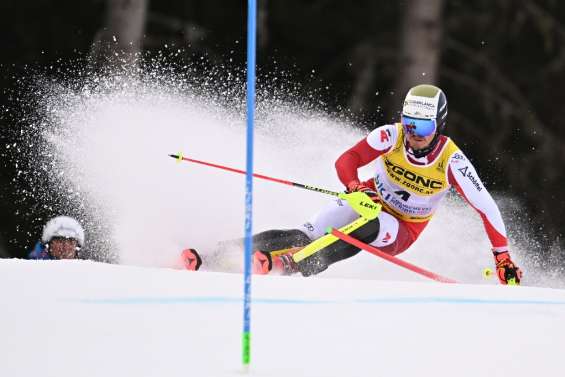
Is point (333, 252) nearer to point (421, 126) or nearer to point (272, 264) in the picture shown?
point (272, 264)

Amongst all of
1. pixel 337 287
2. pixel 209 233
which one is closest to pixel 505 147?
pixel 209 233

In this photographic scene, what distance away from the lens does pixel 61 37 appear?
16.0m

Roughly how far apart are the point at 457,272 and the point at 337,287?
15.6 ft

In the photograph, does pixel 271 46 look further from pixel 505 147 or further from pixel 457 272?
Result: pixel 457 272

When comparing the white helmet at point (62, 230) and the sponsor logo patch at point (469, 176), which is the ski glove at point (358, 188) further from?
the white helmet at point (62, 230)

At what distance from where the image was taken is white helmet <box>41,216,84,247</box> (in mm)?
8141

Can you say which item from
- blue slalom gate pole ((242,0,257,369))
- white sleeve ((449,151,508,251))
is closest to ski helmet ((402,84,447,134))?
white sleeve ((449,151,508,251))

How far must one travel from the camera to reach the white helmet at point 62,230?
814 cm

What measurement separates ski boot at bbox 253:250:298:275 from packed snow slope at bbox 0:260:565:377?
1838 millimetres

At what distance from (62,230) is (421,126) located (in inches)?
110

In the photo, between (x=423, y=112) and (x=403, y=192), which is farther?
(x=403, y=192)

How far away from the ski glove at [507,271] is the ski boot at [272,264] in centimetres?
130

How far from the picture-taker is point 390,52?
16.7 m

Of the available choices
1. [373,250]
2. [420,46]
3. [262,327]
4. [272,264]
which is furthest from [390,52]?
[262,327]
